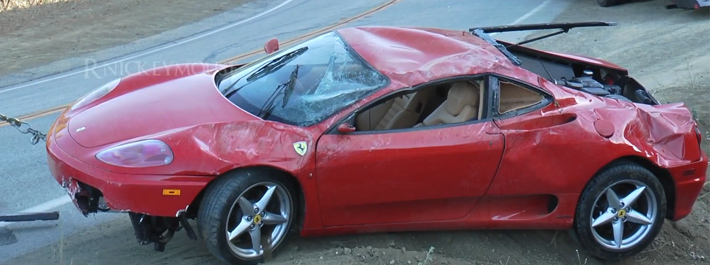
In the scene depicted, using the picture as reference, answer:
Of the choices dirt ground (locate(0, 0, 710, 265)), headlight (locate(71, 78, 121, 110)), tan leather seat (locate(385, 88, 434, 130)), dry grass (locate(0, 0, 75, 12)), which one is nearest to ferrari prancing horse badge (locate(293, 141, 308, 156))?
dirt ground (locate(0, 0, 710, 265))

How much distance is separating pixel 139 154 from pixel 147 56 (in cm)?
898

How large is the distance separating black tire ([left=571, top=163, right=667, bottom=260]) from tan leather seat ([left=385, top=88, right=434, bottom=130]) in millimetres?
1278

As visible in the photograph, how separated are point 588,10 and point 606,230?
39.5 feet

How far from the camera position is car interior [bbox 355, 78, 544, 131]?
16.1 feet

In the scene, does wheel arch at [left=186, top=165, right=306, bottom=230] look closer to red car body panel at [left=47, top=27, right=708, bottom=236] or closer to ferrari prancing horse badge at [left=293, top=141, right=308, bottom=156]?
red car body panel at [left=47, top=27, right=708, bottom=236]

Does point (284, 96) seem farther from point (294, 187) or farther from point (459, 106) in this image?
point (459, 106)

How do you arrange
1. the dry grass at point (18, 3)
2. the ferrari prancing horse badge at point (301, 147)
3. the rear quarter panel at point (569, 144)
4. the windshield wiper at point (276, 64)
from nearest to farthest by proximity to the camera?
1. the ferrari prancing horse badge at point (301, 147)
2. the rear quarter panel at point (569, 144)
3. the windshield wiper at point (276, 64)
4. the dry grass at point (18, 3)

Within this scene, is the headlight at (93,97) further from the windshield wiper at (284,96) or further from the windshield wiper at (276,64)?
the windshield wiper at (284,96)

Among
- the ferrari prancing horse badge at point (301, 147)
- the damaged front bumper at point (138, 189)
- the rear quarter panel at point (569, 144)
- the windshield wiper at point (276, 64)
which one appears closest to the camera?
the damaged front bumper at point (138, 189)

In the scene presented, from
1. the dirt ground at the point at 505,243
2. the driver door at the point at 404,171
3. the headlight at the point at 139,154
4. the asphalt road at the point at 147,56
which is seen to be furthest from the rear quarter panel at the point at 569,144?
the asphalt road at the point at 147,56

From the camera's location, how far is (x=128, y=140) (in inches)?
173

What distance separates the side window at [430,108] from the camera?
489 cm

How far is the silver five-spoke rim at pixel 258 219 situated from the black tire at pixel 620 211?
2.11 meters

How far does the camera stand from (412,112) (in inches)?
204
